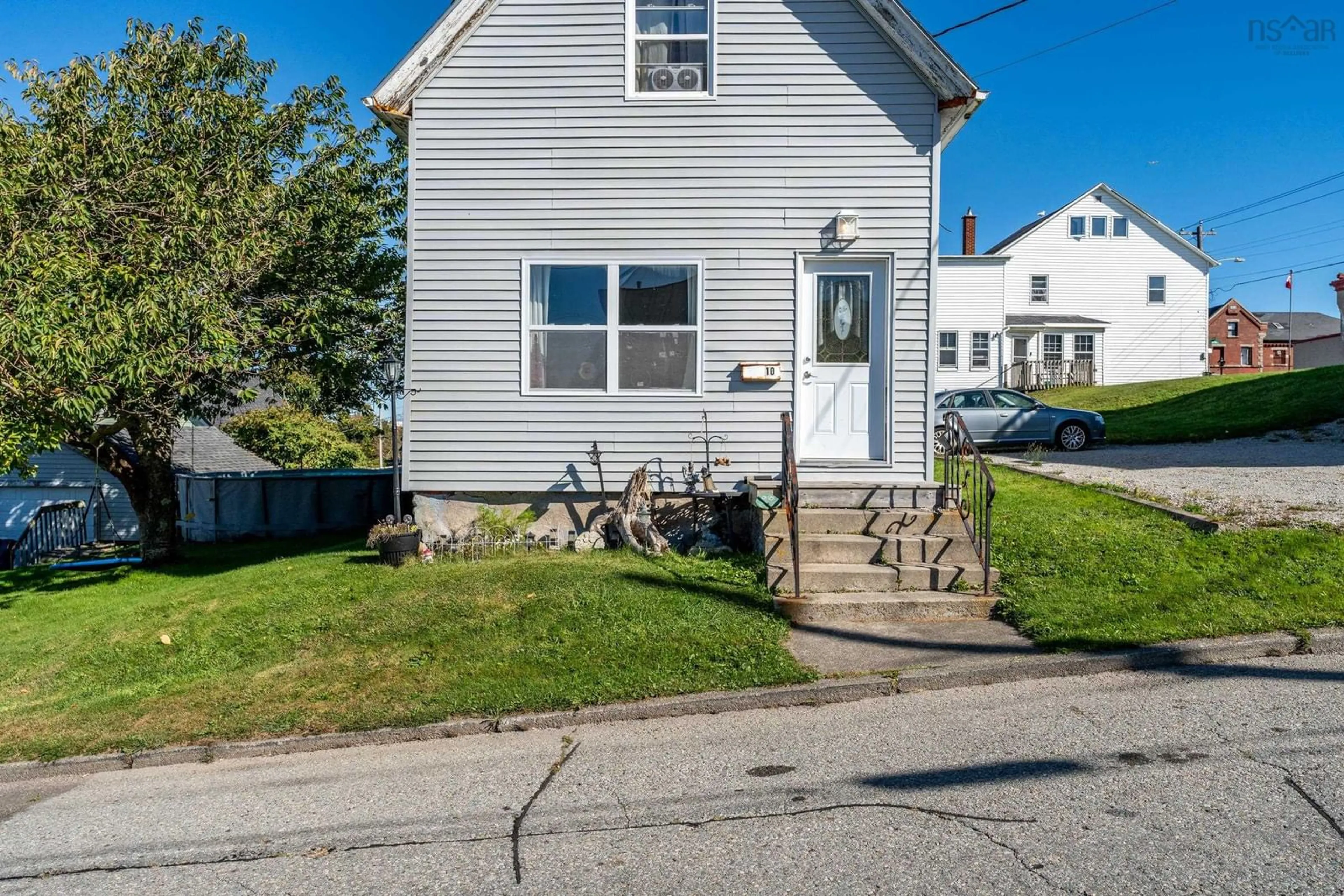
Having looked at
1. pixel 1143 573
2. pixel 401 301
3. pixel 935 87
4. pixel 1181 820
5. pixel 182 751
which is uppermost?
pixel 935 87

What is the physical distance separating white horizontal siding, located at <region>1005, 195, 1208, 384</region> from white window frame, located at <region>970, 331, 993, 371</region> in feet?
6.01

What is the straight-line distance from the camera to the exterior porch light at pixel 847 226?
10148mm

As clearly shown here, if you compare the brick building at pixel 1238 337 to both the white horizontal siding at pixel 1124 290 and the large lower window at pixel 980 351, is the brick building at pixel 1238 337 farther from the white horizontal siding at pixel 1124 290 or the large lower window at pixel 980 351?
the large lower window at pixel 980 351

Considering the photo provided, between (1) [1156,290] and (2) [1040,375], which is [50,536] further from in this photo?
(1) [1156,290]

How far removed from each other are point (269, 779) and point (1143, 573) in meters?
6.67

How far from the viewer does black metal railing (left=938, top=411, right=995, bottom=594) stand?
26.3 feet

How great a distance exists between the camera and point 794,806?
4691mm

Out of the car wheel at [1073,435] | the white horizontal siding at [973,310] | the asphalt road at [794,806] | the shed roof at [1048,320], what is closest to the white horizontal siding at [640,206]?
the asphalt road at [794,806]

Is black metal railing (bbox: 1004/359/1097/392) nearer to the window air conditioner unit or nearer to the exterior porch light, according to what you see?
the exterior porch light

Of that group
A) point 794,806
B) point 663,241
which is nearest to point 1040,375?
point 663,241

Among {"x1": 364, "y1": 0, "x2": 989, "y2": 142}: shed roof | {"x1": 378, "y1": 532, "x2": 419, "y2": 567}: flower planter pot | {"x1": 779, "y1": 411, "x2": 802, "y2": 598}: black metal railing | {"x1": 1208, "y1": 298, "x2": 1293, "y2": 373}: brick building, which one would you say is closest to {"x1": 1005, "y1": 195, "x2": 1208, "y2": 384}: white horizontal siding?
{"x1": 1208, "y1": 298, "x2": 1293, "y2": 373}: brick building

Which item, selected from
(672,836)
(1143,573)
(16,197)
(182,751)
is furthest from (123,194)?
(1143,573)

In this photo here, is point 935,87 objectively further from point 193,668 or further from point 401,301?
point 193,668

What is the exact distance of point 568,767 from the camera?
18.0 feet
